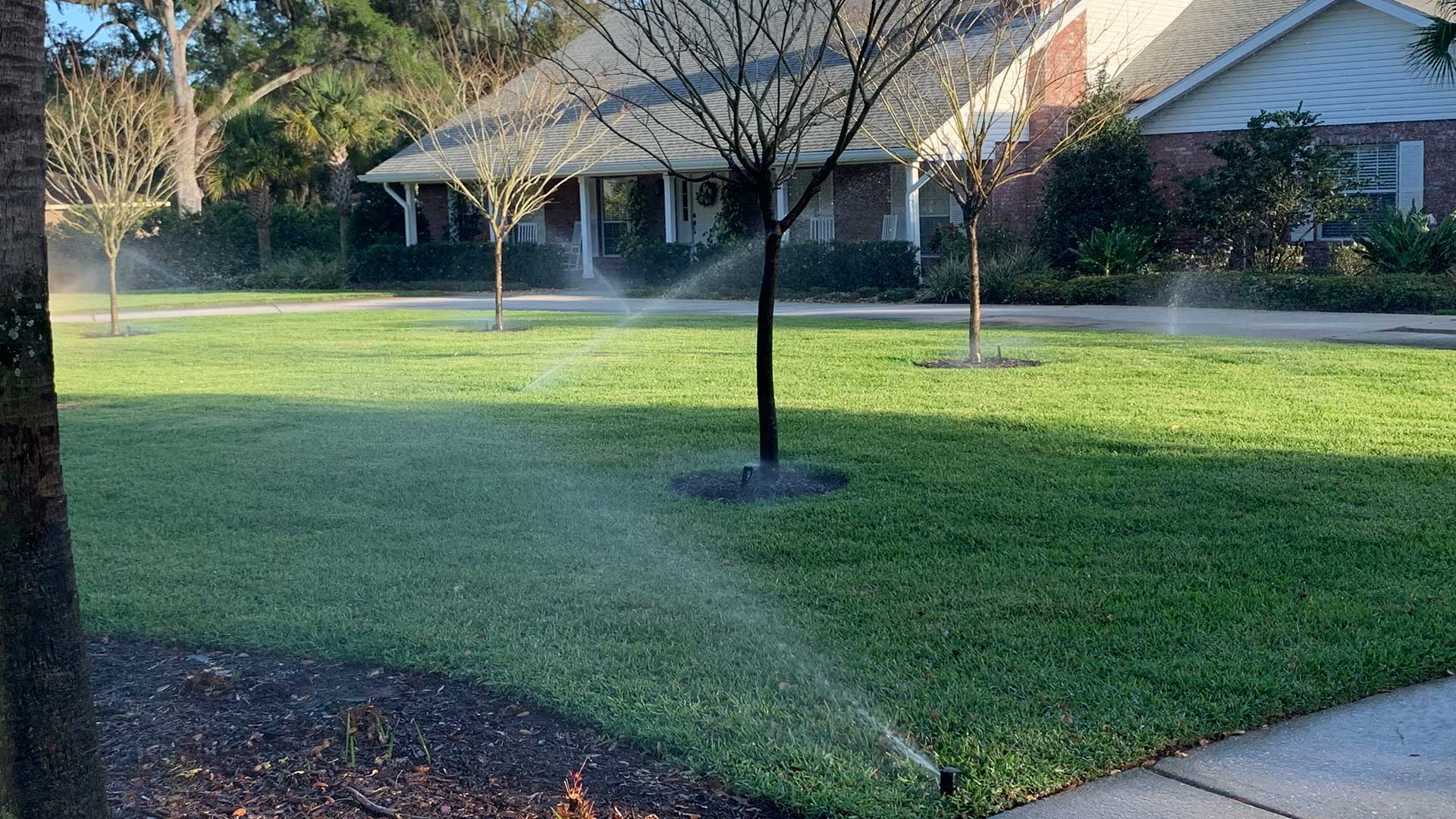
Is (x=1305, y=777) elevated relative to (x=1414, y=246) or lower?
lower

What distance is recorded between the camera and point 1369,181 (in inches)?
840

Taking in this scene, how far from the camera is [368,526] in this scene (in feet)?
21.9

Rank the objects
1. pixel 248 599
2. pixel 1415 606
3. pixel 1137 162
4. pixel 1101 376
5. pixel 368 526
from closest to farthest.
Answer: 1. pixel 1415 606
2. pixel 248 599
3. pixel 368 526
4. pixel 1101 376
5. pixel 1137 162

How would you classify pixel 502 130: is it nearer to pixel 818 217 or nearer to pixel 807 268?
pixel 807 268

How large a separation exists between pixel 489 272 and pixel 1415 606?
27.5 metres

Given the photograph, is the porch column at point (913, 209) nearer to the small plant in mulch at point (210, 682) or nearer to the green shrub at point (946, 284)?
the green shrub at point (946, 284)

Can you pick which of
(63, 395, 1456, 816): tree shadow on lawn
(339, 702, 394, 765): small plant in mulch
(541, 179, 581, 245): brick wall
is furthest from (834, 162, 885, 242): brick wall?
(339, 702, 394, 765): small plant in mulch

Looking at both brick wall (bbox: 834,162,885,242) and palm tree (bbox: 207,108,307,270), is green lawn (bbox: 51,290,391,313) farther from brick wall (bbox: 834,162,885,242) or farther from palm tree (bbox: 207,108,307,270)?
brick wall (bbox: 834,162,885,242)

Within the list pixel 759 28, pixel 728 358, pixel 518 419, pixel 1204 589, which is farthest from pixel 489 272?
pixel 1204 589

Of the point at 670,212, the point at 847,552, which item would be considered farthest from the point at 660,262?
the point at 847,552

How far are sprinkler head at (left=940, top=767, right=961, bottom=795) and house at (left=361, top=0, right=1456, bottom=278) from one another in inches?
490

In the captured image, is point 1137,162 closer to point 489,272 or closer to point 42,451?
point 489,272

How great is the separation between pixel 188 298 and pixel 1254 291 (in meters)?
22.4

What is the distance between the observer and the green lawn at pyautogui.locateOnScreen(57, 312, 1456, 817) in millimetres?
4082
